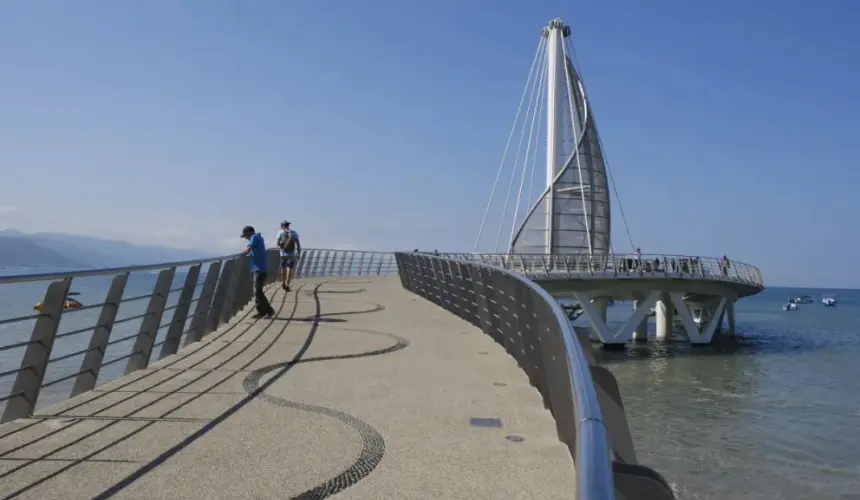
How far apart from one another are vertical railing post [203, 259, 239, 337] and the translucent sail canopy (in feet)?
148

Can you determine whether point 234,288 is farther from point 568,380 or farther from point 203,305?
point 568,380

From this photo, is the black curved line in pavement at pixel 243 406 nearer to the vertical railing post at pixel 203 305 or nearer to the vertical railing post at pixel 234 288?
the vertical railing post at pixel 203 305

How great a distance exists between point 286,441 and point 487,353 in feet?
15.3

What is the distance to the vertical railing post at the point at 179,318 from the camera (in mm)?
8930

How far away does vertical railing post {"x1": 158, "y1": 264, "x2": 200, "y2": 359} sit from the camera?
8.93 m

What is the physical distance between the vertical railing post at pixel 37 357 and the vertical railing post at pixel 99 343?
2.53 feet

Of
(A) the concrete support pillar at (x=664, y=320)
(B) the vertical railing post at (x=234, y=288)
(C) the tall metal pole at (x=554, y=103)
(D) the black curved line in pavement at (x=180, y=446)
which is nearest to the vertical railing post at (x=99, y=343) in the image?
(D) the black curved line in pavement at (x=180, y=446)

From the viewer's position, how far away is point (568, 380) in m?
3.84

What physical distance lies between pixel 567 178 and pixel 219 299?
49190 mm

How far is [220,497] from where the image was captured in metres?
3.73

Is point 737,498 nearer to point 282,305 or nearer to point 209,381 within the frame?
point 209,381

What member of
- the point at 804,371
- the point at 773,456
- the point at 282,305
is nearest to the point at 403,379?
the point at 282,305

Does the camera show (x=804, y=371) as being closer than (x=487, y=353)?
No

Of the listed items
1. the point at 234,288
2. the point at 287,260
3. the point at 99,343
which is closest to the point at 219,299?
the point at 234,288
